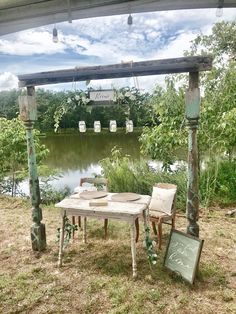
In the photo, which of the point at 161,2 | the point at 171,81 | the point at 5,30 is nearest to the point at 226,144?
the point at 171,81

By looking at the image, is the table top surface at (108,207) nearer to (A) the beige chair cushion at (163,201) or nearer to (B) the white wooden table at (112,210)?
(B) the white wooden table at (112,210)

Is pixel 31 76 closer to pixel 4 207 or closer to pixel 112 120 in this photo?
pixel 112 120

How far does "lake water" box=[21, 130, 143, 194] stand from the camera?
8.63 meters

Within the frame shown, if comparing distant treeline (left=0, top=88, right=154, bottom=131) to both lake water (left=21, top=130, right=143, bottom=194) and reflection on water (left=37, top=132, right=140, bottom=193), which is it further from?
reflection on water (left=37, top=132, right=140, bottom=193)

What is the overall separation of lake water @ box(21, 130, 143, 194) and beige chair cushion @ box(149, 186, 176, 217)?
4.06m

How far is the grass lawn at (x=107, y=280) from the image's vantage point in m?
2.49

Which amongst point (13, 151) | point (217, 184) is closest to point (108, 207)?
point (217, 184)

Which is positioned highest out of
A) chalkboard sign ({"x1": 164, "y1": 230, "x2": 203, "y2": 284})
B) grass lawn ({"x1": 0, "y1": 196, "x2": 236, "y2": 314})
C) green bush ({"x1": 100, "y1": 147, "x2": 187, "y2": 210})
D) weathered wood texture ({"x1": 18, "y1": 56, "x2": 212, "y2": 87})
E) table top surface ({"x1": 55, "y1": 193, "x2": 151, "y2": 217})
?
weathered wood texture ({"x1": 18, "y1": 56, "x2": 212, "y2": 87})

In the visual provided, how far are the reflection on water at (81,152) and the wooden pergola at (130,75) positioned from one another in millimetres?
3984

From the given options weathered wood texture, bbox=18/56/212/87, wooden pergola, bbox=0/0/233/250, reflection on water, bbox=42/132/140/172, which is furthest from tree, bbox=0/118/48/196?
weathered wood texture, bbox=18/56/212/87

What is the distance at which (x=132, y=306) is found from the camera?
2459mm

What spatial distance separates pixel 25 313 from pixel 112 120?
1904 millimetres

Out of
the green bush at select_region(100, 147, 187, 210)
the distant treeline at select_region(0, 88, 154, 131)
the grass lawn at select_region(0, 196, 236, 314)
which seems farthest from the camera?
the green bush at select_region(100, 147, 187, 210)

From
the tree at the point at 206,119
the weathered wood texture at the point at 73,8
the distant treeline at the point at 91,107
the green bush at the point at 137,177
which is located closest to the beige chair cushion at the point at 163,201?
the distant treeline at the point at 91,107
